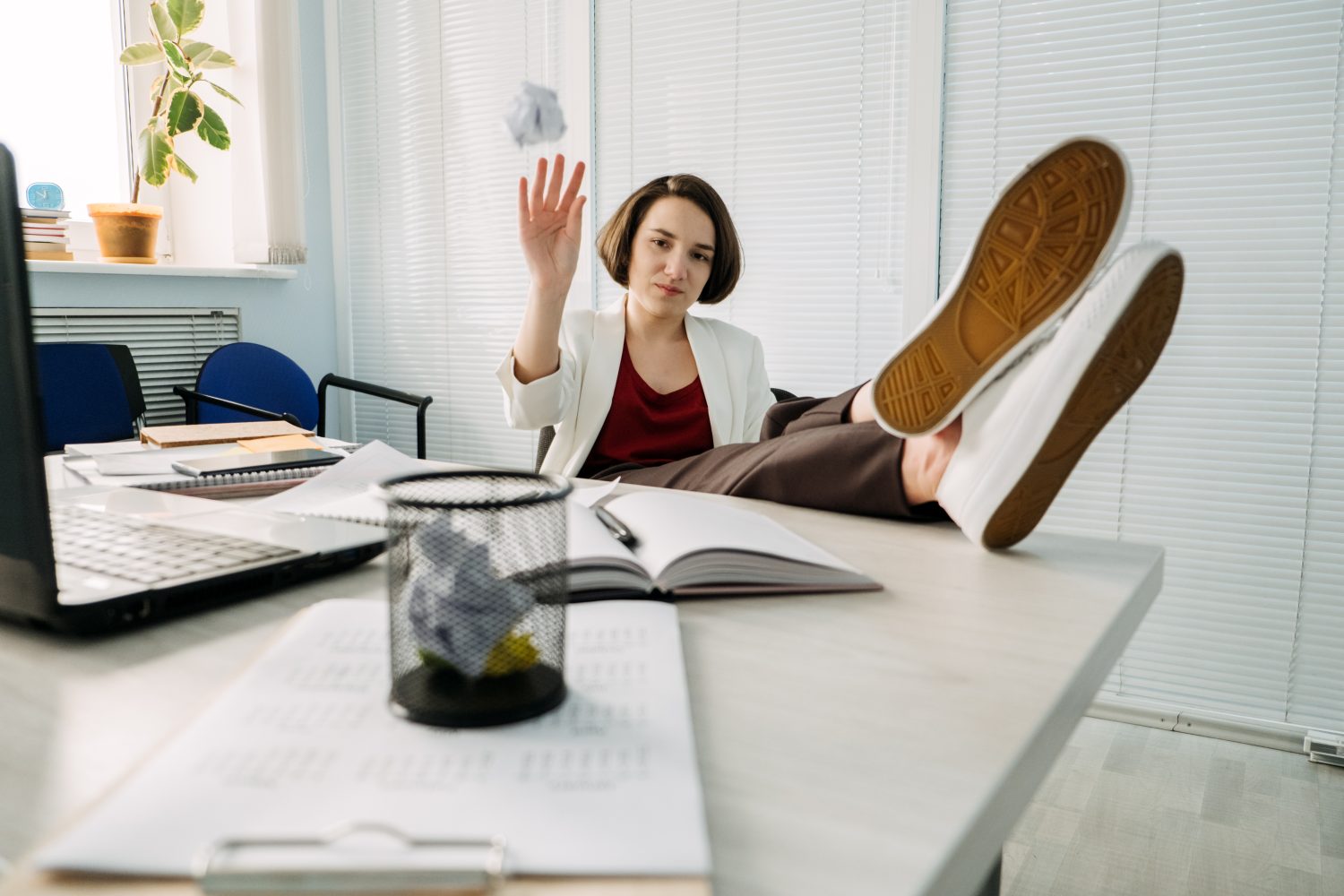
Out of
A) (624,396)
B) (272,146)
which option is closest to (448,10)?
(272,146)

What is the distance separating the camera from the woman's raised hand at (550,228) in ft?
4.52

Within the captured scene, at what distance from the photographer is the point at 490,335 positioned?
3357mm

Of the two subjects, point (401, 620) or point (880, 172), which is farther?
point (880, 172)

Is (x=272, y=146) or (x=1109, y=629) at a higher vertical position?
(x=272, y=146)

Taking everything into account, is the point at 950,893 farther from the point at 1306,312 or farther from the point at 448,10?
the point at 448,10

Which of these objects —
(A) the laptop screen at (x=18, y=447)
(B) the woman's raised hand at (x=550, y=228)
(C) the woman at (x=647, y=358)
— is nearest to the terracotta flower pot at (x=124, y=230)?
(C) the woman at (x=647, y=358)

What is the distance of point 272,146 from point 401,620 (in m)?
3.27

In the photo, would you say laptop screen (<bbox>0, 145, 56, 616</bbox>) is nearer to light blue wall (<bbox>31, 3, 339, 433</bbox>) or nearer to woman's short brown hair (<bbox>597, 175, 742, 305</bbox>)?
woman's short brown hair (<bbox>597, 175, 742, 305</bbox>)

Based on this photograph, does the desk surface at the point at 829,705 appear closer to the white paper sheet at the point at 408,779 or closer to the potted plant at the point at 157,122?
the white paper sheet at the point at 408,779

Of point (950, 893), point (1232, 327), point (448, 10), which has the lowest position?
point (950, 893)

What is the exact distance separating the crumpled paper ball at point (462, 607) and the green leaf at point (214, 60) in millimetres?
3137

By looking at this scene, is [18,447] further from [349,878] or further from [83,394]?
[83,394]

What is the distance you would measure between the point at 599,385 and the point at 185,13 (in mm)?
2048

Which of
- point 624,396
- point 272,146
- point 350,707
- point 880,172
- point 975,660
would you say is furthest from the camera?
point 272,146
